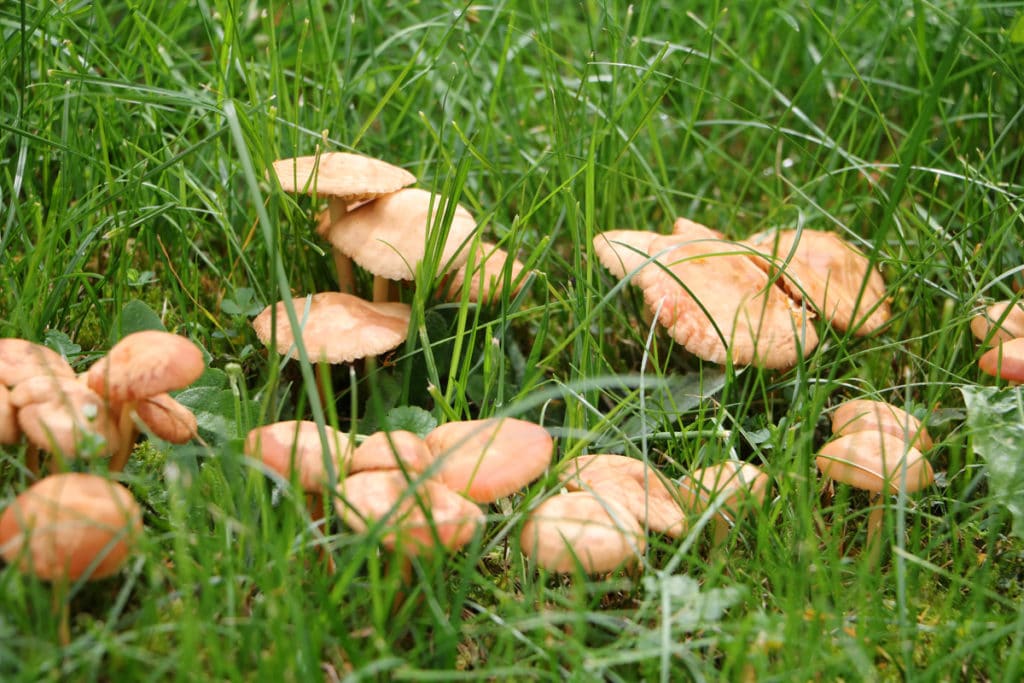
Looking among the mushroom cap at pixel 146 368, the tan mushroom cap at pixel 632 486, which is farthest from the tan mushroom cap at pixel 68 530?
the tan mushroom cap at pixel 632 486

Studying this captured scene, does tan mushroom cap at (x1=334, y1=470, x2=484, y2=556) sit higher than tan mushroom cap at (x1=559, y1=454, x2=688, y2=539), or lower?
higher

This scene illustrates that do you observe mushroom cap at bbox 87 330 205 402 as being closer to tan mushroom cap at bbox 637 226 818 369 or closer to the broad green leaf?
tan mushroom cap at bbox 637 226 818 369

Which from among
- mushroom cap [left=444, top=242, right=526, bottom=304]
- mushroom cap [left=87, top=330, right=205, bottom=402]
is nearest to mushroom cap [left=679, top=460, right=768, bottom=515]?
mushroom cap [left=444, top=242, right=526, bottom=304]

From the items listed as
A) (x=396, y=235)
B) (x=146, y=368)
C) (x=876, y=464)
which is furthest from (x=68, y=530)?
(x=876, y=464)

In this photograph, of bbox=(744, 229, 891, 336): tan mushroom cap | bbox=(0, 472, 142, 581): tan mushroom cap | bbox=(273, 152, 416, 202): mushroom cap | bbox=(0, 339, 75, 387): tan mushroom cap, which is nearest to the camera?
bbox=(0, 472, 142, 581): tan mushroom cap

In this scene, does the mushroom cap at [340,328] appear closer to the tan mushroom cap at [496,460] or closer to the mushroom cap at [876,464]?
the tan mushroom cap at [496,460]

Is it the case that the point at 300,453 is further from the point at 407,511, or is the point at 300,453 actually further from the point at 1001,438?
the point at 1001,438

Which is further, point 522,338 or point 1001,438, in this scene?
point 522,338
